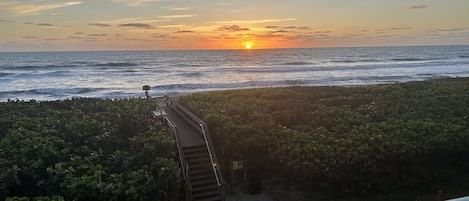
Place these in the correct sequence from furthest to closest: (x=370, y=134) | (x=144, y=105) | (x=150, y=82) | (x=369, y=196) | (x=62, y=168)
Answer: (x=150, y=82) → (x=144, y=105) → (x=370, y=134) → (x=369, y=196) → (x=62, y=168)

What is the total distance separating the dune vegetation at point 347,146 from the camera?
12.9m

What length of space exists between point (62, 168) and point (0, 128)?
253 inches

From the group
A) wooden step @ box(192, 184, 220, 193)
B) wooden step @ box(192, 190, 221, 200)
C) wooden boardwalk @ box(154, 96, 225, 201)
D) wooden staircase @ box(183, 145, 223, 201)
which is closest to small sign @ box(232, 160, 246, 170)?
wooden boardwalk @ box(154, 96, 225, 201)

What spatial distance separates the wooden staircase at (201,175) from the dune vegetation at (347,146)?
3.10ft

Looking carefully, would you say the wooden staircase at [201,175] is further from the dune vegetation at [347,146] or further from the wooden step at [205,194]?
the dune vegetation at [347,146]

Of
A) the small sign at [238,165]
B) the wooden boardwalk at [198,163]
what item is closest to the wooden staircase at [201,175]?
the wooden boardwalk at [198,163]

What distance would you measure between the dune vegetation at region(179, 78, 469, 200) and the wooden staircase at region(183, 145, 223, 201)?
3.10ft

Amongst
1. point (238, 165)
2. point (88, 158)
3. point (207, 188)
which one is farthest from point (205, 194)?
point (88, 158)

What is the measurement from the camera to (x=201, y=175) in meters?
13.3

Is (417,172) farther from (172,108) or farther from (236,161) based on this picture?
(172,108)

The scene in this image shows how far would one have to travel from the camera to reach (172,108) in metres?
21.0

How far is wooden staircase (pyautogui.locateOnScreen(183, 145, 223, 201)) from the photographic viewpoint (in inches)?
502

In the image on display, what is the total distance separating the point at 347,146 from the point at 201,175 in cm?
528

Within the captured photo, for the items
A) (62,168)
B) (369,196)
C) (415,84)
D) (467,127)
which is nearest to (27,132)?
(62,168)
